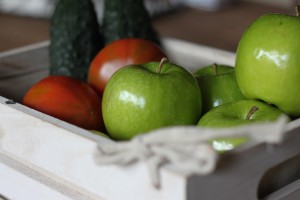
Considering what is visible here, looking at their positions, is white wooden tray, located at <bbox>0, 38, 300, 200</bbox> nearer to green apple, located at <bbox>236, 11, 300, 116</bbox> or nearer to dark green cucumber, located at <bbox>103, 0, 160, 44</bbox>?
green apple, located at <bbox>236, 11, 300, 116</bbox>

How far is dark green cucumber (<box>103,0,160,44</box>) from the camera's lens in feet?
3.28

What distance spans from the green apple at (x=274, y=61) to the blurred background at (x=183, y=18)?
2.84 feet

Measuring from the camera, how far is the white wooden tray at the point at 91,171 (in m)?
0.55

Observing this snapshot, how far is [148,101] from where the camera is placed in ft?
2.19

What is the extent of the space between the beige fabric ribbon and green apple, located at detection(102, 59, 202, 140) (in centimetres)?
13

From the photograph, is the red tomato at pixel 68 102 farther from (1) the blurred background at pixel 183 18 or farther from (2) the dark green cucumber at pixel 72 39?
(1) the blurred background at pixel 183 18

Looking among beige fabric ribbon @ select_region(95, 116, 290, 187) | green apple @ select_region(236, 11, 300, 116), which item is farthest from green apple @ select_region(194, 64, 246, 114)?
beige fabric ribbon @ select_region(95, 116, 290, 187)

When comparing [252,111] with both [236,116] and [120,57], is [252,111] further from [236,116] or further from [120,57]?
[120,57]

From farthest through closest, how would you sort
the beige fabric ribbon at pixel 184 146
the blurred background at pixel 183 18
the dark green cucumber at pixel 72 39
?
the blurred background at pixel 183 18
the dark green cucumber at pixel 72 39
the beige fabric ribbon at pixel 184 146

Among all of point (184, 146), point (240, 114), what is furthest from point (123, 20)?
point (184, 146)

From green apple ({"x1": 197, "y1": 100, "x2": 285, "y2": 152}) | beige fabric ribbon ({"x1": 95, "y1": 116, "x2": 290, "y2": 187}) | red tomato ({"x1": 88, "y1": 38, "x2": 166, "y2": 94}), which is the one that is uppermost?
beige fabric ribbon ({"x1": 95, "y1": 116, "x2": 290, "y2": 187})

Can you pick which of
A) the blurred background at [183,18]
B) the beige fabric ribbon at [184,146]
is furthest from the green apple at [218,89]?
the blurred background at [183,18]

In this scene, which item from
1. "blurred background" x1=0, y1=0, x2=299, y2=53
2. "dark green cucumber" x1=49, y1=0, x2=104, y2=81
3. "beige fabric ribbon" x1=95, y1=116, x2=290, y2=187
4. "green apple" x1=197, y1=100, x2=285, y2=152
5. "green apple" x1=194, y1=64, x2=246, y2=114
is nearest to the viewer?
"beige fabric ribbon" x1=95, y1=116, x2=290, y2=187

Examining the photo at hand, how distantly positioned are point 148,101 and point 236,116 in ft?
0.32
